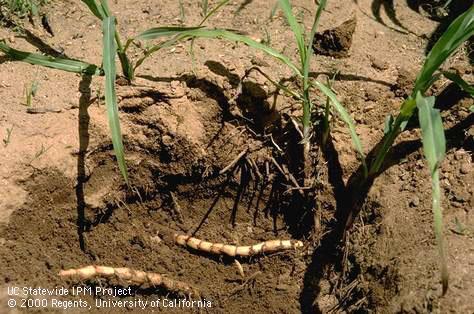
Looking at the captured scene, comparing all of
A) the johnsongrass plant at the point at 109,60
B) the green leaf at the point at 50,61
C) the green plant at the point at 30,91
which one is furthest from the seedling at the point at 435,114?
the green plant at the point at 30,91

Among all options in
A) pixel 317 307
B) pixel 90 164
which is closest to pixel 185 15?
pixel 90 164

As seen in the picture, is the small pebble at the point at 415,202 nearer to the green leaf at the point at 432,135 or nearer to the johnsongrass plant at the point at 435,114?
the johnsongrass plant at the point at 435,114

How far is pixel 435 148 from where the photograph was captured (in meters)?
1.38

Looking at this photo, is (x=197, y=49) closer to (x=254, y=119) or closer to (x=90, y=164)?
(x=254, y=119)

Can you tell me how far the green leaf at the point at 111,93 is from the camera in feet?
5.22

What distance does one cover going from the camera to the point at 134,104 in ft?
6.26

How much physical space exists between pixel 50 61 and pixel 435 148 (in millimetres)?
1176

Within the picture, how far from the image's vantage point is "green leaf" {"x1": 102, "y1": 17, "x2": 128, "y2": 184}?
159 centimetres

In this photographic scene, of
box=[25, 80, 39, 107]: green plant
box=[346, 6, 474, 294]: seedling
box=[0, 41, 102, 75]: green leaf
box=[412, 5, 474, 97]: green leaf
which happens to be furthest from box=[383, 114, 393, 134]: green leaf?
box=[25, 80, 39, 107]: green plant

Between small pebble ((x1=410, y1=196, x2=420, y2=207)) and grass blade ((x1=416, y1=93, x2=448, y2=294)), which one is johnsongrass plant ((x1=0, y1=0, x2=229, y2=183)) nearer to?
grass blade ((x1=416, y1=93, x2=448, y2=294))

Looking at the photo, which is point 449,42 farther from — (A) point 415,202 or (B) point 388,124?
(A) point 415,202

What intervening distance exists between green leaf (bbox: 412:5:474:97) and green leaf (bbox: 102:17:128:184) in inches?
31.1

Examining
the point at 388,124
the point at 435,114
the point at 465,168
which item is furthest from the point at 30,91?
the point at 465,168

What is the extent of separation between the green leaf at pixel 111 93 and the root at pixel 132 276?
47cm
